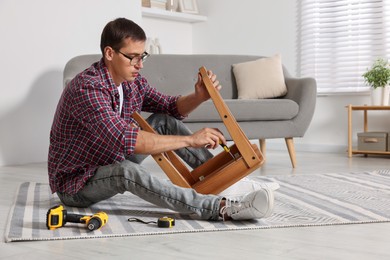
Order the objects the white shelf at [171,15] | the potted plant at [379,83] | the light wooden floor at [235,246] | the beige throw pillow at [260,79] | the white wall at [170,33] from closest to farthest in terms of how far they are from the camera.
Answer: the light wooden floor at [235,246] → the beige throw pillow at [260,79] → the potted plant at [379,83] → the white shelf at [171,15] → the white wall at [170,33]

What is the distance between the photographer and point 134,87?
2434 millimetres

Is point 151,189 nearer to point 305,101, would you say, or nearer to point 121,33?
point 121,33

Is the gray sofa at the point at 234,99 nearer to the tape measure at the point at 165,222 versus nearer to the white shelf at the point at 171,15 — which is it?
the white shelf at the point at 171,15

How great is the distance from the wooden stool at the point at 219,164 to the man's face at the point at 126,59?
256 millimetres

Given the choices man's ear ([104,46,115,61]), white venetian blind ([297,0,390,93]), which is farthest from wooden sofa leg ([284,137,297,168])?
man's ear ([104,46,115,61])

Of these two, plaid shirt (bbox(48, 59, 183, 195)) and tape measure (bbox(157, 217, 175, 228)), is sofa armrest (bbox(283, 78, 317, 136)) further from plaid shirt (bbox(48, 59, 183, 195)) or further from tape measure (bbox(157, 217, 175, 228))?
tape measure (bbox(157, 217, 175, 228))

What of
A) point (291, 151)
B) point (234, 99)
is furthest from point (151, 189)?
point (234, 99)

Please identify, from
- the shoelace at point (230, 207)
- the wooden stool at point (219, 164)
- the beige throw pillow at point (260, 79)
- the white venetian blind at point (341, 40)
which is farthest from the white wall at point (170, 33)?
the shoelace at point (230, 207)

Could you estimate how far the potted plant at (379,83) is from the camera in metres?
4.86

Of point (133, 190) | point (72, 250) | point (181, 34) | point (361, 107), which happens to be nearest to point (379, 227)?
point (133, 190)

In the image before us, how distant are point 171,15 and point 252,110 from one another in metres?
2.19

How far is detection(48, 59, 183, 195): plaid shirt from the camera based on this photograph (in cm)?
206

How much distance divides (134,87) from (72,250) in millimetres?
876

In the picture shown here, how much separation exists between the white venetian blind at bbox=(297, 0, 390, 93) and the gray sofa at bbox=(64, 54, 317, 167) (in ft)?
3.10
